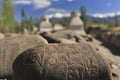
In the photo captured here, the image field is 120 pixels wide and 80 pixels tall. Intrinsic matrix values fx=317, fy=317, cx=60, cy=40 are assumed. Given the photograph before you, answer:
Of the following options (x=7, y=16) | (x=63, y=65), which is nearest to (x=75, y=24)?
(x=7, y=16)

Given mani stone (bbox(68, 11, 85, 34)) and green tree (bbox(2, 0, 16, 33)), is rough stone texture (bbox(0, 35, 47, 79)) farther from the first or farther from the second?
green tree (bbox(2, 0, 16, 33))

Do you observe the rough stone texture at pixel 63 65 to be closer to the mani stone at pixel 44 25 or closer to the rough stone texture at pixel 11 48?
the rough stone texture at pixel 11 48

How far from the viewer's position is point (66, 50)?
623 centimetres

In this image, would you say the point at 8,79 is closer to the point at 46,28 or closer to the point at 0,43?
the point at 0,43

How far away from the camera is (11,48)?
870cm

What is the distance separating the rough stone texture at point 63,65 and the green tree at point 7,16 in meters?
39.0

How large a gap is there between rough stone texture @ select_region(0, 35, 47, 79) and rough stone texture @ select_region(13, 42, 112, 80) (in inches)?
79.4

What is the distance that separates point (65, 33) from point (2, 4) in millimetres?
27351

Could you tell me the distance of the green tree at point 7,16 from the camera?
45062 mm

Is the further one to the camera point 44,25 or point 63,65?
point 44,25

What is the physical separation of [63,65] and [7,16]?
1587 inches

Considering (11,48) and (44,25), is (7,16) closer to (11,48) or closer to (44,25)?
(44,25)

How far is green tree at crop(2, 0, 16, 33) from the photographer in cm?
4506

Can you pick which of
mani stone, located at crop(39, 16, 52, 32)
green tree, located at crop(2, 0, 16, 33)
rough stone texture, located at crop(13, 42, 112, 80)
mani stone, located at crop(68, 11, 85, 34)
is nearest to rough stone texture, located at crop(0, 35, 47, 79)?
rough stone texture, located at crop(13, 42, 112, 80)
